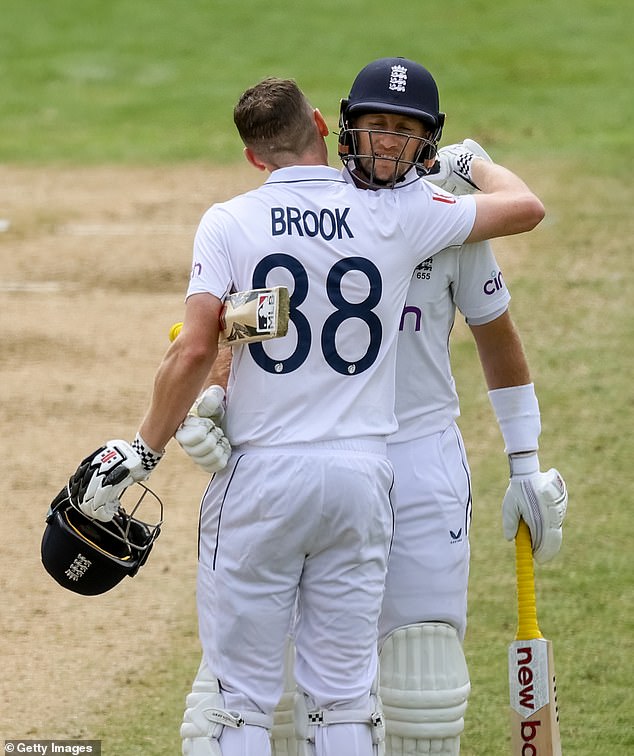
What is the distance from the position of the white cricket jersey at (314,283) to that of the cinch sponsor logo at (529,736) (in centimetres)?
97

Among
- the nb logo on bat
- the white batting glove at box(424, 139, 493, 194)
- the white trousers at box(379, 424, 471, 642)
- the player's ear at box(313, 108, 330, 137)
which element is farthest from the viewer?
the white batting glove at box(424, 139, 493, 194)

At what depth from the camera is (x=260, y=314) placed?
342 cm

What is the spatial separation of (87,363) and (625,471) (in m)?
3.67

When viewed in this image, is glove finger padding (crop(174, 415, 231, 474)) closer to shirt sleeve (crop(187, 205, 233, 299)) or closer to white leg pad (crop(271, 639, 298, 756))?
shirt sleeve (crop(187, 205, 233, 299))

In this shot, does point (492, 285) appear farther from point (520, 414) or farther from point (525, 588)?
point (525, 588)

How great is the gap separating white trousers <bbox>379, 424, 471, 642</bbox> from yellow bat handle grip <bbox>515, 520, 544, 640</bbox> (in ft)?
0.60

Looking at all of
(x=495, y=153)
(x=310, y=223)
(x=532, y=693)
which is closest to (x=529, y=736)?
(x=532, y=693)

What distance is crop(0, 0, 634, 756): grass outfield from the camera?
5352 millimetres

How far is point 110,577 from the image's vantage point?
3855 millimetres

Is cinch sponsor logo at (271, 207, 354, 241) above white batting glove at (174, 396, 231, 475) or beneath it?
above

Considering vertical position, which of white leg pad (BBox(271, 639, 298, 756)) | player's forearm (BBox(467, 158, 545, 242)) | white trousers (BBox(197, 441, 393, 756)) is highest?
player's forearm (BBox(467, 158, 545, 242))

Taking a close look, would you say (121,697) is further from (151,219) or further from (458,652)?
(151,219)

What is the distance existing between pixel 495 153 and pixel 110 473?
11.1 metres

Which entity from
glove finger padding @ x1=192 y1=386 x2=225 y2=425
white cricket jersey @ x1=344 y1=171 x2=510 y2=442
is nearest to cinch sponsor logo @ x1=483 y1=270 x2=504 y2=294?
white cricket jersey @ x1=344 y1=171 x2=510 y2=442
